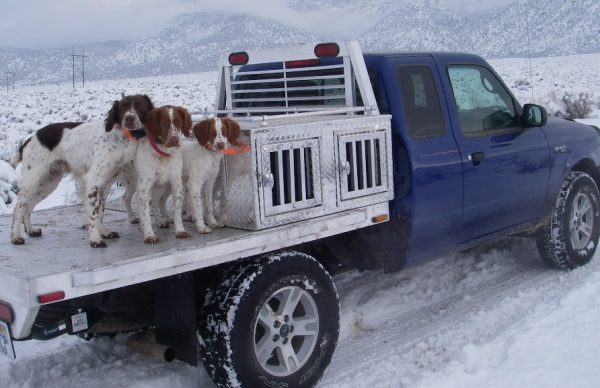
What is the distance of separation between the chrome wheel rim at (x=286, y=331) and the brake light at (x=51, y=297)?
1200 mm

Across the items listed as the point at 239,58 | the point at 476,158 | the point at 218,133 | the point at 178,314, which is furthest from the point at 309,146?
the point at 239,58

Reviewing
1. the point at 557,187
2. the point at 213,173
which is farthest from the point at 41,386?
the point at 557,187

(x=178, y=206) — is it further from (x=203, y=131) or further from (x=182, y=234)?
(x=203, y=131)

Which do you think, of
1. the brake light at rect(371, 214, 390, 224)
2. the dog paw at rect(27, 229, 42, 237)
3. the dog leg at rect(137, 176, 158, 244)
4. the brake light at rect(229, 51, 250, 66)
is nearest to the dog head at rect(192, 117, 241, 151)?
the dog leg at rect(137, 176, 158, 244)

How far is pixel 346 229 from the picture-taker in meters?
4.55

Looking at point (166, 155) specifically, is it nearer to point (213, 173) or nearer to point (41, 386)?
point (213, 173)

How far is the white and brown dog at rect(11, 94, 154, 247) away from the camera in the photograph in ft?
13.3

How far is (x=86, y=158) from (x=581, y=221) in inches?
186

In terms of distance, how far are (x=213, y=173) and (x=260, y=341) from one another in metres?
1.08

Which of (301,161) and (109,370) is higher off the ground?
(301,161)

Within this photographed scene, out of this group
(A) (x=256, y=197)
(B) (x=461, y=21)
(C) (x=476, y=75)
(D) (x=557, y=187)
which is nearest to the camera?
(A) (x=256, y=197)

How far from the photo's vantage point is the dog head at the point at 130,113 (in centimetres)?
399

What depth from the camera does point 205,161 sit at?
4.21 meters

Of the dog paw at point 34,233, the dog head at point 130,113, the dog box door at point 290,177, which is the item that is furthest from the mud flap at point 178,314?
the dog paw at point 34,233
